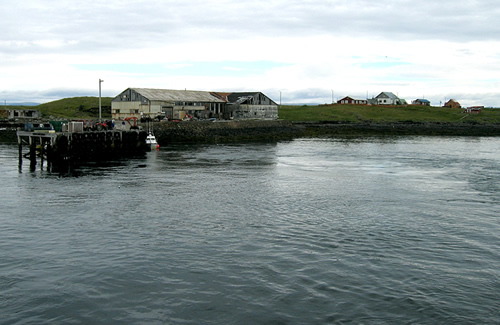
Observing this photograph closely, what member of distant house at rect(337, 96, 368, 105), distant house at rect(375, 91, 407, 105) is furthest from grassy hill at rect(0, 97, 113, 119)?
distant house at rect(375, 91, 407, 105)

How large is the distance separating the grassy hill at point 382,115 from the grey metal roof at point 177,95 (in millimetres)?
35559

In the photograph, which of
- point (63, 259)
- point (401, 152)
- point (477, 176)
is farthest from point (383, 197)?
point (401, 152)

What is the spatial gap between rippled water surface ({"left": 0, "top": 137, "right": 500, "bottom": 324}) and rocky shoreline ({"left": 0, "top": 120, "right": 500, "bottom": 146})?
4785 centimetres

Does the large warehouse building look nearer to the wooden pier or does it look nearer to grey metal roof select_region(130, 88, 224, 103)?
grey metal roof select_region(130, 88, 224, 103)

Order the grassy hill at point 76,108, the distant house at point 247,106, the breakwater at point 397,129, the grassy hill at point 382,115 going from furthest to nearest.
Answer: the grassy hill at point 382,115 < the grassy hill at point 76,108 < the breakwater at point 397,129 < the distant house at point 247,106

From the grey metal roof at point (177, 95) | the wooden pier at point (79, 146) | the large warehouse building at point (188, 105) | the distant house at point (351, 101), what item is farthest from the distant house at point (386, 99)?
the wooden pier at point (79, 146)

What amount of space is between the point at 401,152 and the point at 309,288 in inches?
2394

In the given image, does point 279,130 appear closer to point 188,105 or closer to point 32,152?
point 188,105

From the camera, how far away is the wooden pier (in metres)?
57.9

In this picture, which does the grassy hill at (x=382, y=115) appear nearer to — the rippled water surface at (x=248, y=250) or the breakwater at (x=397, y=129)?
the breakwater at (x=397, y=129)

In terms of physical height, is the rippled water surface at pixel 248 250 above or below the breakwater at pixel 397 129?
below

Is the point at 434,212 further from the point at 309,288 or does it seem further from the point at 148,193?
the point at 148,193

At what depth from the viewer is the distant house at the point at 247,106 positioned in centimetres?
11775

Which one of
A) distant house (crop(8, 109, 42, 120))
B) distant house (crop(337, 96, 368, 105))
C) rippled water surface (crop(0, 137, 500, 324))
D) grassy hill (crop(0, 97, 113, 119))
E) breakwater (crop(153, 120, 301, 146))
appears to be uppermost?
distant house (crop(337, 96, 368, 105))
